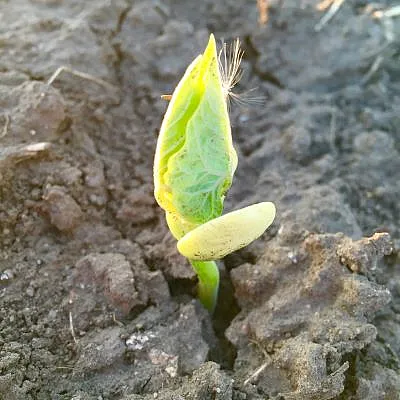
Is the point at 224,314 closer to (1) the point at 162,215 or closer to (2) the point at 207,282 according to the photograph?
(2) the point at 207,282

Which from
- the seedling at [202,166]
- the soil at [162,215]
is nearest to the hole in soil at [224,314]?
the soil at [162,215]

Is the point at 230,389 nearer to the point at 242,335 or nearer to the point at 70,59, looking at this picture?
the point at 242,335

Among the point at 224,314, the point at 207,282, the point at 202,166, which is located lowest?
the point at 224,314

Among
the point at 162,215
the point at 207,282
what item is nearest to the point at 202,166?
the point at 207,282

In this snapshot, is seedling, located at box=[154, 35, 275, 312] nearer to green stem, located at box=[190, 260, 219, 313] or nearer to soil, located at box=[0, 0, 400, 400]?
green stem, located at box=[190, 260, 219, 313]

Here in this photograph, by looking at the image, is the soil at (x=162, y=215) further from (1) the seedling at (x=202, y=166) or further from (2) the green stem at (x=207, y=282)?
(1) the seedling at (x=202, y=166)

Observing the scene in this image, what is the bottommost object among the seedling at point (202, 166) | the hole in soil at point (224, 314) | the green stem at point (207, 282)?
the hole in soil at point (224, 314)
